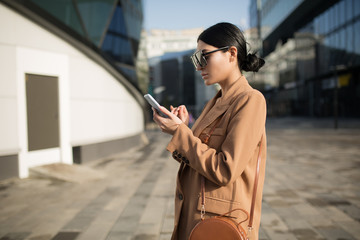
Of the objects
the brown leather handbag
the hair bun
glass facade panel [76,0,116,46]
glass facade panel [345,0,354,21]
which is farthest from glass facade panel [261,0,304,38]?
the brown leather handbag

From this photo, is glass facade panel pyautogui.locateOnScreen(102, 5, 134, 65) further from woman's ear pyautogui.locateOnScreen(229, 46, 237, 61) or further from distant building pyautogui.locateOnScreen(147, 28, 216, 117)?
distant building pyautogui.locateOnScreen(147, 28, 216, 117)

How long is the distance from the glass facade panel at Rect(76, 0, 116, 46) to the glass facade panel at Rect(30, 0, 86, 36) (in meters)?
0.35

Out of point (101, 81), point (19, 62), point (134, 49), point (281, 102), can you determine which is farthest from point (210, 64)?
point (281, 102)

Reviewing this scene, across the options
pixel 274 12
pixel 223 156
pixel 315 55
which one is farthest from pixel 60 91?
pixel 274 12

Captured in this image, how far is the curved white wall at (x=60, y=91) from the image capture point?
6074 millimetres

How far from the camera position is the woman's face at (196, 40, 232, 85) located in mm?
1440

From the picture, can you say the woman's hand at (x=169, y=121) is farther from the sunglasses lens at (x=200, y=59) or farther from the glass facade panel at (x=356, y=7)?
the glass facade panel at (x=356, y=7)

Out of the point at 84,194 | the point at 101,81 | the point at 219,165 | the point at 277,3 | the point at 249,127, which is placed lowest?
the point at 84,194

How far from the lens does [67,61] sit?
7.53 meters

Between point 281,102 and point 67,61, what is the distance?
40.5 metres

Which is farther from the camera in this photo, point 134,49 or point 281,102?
point 281,102

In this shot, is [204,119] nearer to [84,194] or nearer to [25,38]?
[84,194]

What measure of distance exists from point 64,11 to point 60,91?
7.38ft

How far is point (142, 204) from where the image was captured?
452 cm
